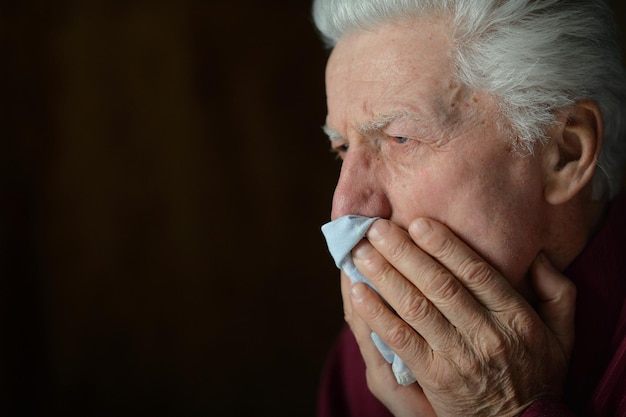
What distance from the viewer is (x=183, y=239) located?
2551mm

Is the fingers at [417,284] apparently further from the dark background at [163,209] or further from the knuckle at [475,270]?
the dark background at [163,209]

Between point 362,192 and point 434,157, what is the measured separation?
155 mm

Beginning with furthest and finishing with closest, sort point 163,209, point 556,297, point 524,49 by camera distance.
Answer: point 163,209, point 556,297, point 524,49

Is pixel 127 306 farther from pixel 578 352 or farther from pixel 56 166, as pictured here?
pixel 578 352

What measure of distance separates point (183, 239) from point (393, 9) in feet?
5.43

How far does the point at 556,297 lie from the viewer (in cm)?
123

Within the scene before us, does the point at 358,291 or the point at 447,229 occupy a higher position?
the point at 447,229

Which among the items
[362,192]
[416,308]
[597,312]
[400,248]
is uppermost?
[362,192]

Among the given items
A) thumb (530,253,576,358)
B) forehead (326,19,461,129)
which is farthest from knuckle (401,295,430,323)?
forehead (326,19,461,129)

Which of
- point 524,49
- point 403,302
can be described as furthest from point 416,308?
point 524,49

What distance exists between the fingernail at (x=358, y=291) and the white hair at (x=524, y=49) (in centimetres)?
41

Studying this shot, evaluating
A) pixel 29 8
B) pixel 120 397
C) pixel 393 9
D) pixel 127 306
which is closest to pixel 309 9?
pixel 29 8

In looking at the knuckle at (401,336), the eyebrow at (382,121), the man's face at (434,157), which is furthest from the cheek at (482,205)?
the knuckle at (401,336)

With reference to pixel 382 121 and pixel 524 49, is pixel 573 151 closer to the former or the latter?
pixel 524 49
